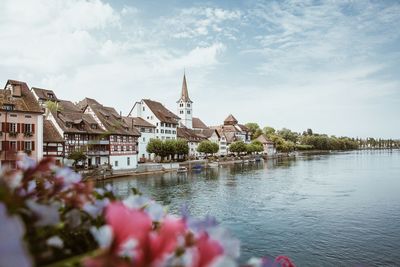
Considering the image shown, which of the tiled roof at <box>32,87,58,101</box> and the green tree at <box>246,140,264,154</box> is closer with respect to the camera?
the tiled roof at <box>32,87,58,101</box>

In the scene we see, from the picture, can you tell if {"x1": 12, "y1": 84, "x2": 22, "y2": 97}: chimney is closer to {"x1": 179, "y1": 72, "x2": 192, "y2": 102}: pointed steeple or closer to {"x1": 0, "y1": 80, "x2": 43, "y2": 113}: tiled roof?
{"x1": 0, "y1": 80, "x2": 43, "y2": 113}: tiled roof

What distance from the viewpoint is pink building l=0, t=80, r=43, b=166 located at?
108 feet

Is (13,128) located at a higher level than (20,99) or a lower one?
lower

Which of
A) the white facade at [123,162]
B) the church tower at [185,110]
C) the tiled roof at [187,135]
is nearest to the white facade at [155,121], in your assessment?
the tiled roof at [187,135]

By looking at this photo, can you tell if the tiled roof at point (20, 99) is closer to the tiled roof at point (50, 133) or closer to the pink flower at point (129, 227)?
the tiled roof at point (50, 133)

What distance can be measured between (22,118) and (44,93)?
27100mm

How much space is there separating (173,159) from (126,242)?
72214mm

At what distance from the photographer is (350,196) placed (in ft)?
109

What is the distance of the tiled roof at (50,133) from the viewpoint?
3898 cm

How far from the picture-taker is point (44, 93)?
59.2m

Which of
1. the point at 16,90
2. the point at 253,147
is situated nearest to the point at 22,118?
the point at 16,90

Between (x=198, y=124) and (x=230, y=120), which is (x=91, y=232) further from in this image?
(x=230, y=120)

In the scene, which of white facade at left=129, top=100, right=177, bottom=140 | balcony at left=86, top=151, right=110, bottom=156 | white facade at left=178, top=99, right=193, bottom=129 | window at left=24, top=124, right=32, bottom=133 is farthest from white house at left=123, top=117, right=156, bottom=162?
window at left=24, top=124, right=32, bottom=133

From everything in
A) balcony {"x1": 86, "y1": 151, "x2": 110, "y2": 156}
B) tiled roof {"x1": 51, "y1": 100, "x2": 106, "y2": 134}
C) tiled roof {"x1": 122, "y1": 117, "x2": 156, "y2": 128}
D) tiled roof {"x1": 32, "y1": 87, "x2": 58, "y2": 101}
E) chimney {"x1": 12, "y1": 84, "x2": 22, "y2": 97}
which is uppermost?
tiled roof {"x1": 32, "y1": 87, "x2": 58, "y2": 101}
